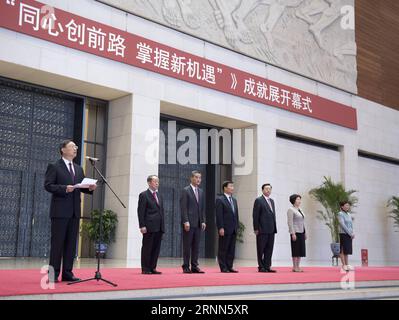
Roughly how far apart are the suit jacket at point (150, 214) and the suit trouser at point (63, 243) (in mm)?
1713

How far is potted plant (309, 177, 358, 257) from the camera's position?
13.1m

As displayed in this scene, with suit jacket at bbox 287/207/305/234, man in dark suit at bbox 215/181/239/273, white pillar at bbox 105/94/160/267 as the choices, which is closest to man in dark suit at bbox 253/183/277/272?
suit jacket at bbox 287/207/305/234

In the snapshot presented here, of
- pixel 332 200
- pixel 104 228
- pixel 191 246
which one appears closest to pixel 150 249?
pixel 191 246

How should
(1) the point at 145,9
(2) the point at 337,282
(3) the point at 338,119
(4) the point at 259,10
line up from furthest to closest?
→ (3) the point at 338,119 < (4) the point at 259,10 < (1) the point at 145,9 < (2) the point at 337,282

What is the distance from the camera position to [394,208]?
1628 centimetres

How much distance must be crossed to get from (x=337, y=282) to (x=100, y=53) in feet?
20.7

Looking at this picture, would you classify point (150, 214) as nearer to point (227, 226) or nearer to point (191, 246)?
point (191, 246)

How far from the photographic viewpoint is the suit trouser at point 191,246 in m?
6.65

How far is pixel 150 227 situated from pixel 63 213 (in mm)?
1881

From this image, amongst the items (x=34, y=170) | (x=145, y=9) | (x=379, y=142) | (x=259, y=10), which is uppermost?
(x=259, y=10)

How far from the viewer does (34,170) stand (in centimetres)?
964
